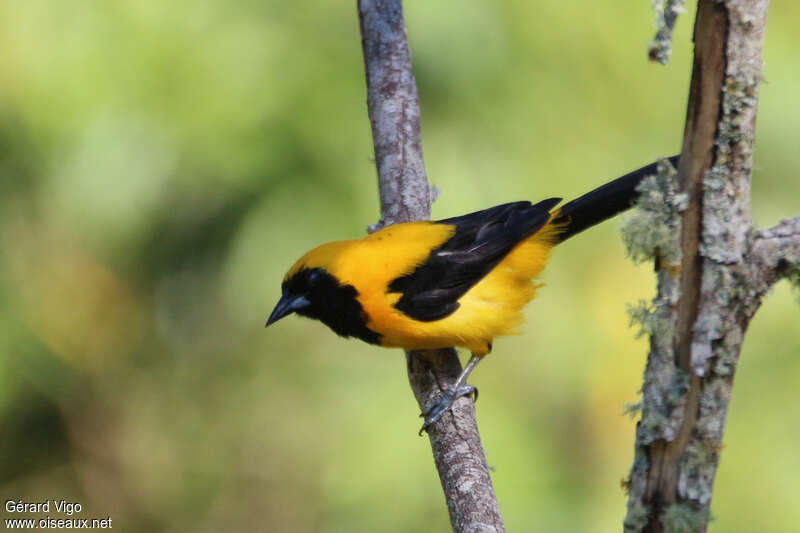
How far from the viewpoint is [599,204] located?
139 inches

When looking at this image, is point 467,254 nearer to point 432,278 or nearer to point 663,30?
point 432,278

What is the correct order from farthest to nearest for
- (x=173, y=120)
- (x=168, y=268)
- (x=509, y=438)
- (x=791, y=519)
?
1. (x=168, y=268)
2. (x=173, y=120)
3. (x=509, y=438)
4. (x=791, y=519)

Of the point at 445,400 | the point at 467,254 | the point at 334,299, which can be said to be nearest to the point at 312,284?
the point at 334,299

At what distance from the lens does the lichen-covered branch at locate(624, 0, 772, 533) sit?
4.83 feet

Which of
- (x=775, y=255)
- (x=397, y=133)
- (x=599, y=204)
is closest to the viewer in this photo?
(x=775, y=255)

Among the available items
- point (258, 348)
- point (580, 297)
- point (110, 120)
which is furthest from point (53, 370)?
point (580, 297)

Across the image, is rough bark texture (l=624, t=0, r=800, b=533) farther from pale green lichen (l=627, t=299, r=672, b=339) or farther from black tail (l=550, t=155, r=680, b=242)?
black tail (l=550, t=155, r=680, b=242)

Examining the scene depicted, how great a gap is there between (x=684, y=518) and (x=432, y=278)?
2.11m

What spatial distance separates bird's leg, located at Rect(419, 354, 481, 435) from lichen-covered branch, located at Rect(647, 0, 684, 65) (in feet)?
6.40

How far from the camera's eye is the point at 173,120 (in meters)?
3.86

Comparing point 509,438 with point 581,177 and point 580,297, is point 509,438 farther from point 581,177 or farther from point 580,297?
point 581,177

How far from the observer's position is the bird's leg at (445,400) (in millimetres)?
3172

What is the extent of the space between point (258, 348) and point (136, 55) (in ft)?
5.42

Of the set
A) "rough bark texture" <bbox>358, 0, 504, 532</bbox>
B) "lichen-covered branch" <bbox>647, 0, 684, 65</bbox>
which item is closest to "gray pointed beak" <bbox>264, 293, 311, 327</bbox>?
"rough bark texture" <bbox>358, 0, 504, 532</bbox>
